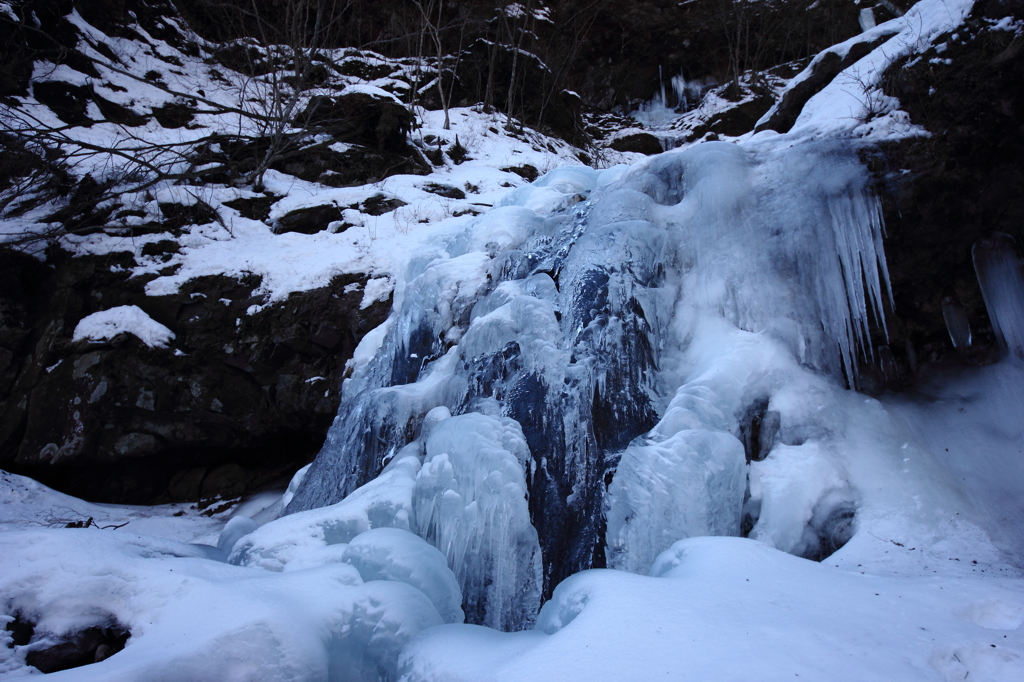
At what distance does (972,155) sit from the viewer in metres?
3.35

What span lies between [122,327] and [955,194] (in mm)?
7311

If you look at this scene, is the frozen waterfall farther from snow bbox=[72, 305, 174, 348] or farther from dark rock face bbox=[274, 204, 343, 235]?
dark rock face bbox=[274, 204, 343, 235]

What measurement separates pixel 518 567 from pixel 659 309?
6.59ft

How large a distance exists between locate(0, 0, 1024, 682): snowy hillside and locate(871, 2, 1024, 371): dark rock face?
0.04 m

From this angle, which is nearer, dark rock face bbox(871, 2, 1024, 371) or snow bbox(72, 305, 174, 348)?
dark rock face bbox(871, 2, 1024, 371)

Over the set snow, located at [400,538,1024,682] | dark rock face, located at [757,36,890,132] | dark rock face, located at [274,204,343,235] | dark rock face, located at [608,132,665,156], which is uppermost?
dark rock face, located at [608,132,665,156]

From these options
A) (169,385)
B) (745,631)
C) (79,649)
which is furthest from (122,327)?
(745,631)

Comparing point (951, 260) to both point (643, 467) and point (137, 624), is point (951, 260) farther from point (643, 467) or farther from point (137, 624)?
point (137, 624)

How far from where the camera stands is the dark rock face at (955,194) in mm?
3305

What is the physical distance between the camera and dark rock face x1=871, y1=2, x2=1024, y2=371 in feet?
10.8

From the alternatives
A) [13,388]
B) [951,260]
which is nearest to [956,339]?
[951,260]

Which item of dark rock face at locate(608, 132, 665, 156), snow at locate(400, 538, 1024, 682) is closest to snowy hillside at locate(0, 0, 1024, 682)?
snow at locate(400, 538, 1024, 682)

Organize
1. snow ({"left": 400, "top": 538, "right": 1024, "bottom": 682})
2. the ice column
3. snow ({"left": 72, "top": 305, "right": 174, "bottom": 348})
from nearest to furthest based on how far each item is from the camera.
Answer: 1. snow ({"left": 400, "top": 538, "right": 1024, "bottom": 682})
2. the ice column
3. snow ({"left": 72, "top": 305, "right": 174, "bottom": 348})

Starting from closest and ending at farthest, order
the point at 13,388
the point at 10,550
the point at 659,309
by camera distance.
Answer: the point at 10,550 < the point at 659,309 < the point at 13,388
